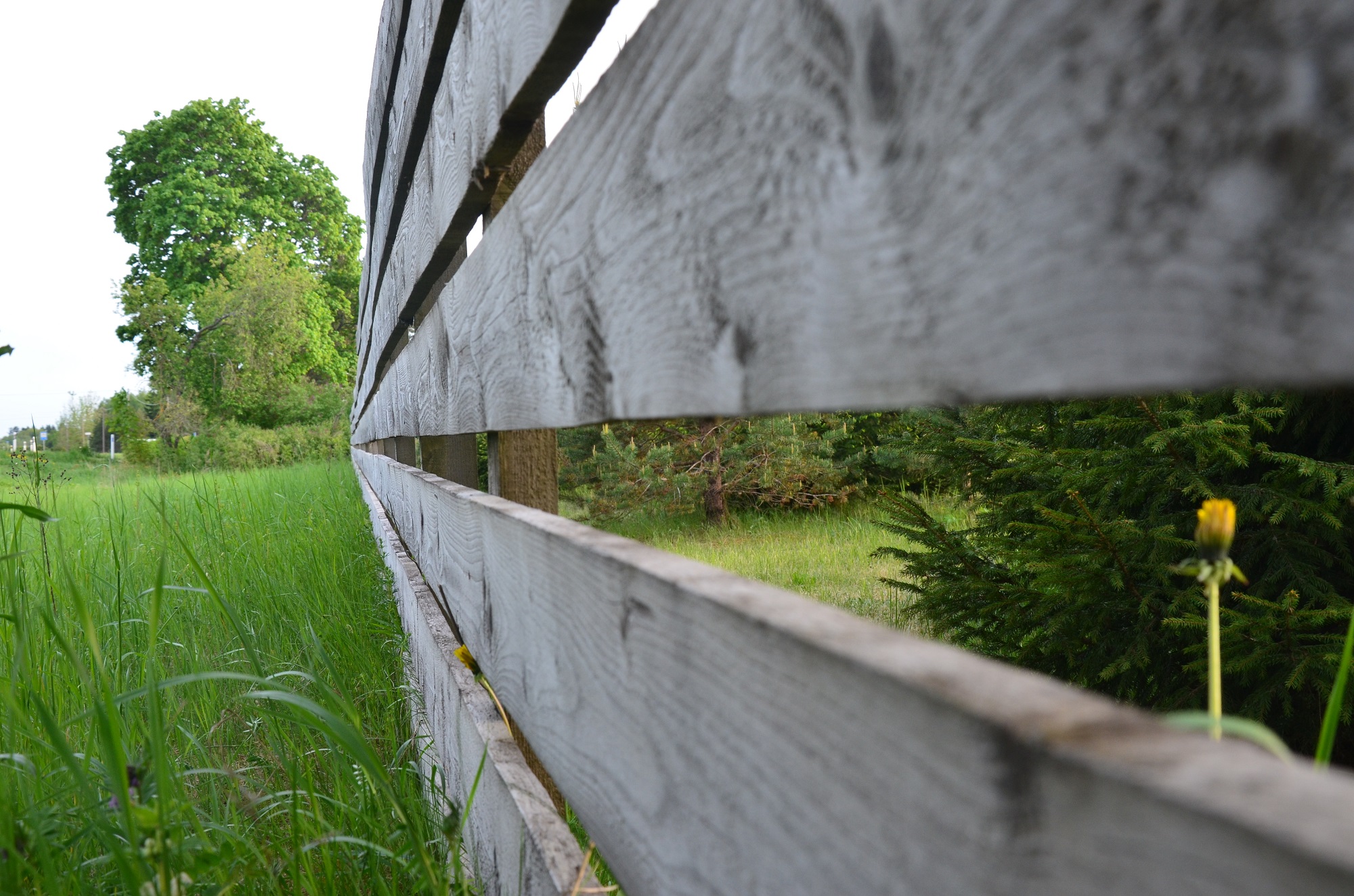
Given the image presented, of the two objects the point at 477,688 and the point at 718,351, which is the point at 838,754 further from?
the point at 477,688

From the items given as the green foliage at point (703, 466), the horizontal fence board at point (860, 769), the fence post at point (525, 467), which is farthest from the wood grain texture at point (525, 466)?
the green foliage at point (703, 466)

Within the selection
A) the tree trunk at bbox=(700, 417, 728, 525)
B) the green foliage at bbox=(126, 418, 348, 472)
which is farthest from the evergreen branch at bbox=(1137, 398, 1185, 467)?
the green foliage at bbox=(126, 418, 348, 472)

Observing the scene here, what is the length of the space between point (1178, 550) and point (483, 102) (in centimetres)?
242

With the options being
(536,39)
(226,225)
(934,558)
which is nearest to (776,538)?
(934,558)

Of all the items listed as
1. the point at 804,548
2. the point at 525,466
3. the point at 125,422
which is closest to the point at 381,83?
the point at 525,466

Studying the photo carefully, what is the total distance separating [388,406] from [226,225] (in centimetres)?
3705

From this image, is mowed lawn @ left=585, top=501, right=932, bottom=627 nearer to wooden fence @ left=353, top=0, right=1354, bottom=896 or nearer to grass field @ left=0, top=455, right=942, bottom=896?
grass field @ left=0, top=455, right=942, bottom=896

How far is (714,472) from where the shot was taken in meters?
11.2

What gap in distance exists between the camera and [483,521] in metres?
1.29

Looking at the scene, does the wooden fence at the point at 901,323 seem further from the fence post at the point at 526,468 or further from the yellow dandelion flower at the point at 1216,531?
the fence post at the point at 526,468

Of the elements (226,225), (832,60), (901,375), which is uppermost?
(226,225)

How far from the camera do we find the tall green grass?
1.02 meters

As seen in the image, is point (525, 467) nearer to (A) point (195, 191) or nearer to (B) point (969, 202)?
(B) point (969, 202)

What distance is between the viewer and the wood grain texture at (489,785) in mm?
979
